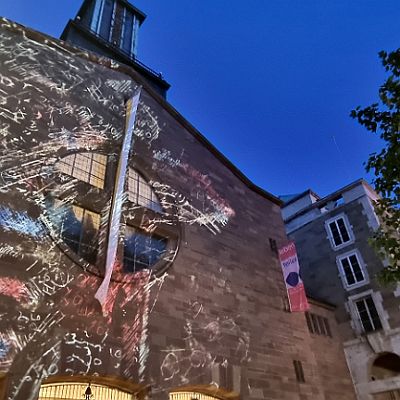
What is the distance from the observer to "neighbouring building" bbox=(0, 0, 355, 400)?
791cm

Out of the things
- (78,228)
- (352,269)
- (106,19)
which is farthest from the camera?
(106,19)

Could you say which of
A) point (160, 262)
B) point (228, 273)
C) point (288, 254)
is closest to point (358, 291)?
point (288, 254)

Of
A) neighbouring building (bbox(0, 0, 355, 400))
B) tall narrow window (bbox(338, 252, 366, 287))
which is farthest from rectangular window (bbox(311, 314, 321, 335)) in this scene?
tall narrow window (bbox(338, 252, 366, 287))

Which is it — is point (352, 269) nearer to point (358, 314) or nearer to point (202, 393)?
point (358, 314)

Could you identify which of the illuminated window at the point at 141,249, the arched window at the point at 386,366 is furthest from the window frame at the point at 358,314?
the illuminated window at the point at 141,249

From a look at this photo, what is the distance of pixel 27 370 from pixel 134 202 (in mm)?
5658

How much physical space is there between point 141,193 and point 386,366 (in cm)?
1429

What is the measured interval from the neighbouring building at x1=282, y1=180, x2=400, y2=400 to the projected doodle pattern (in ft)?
28.4

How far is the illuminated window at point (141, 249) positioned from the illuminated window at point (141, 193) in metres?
1.06

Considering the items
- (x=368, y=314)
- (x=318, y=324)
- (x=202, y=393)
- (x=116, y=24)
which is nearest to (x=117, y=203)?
(x=202, y=393)

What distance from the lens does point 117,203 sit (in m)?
10.3

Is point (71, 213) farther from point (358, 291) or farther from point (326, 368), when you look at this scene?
point (358, 291)

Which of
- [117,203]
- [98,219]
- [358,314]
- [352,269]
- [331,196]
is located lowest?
[358,314]

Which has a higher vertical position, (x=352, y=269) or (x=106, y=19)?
(x=106, y=19)
